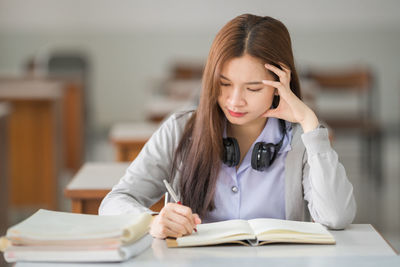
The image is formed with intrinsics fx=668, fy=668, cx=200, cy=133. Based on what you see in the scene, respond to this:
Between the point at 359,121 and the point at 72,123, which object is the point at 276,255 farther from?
the point at 72,123

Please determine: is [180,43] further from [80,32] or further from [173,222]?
[173,222]

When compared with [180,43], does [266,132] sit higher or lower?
higher

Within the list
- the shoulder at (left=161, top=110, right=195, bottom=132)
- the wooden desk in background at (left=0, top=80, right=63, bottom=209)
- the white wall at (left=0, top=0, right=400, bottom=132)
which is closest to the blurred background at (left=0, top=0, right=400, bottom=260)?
the white wall at (left=0, top=0, right=400, bottom=132)

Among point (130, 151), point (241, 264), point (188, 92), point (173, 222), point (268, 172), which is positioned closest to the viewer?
point (241, 264)

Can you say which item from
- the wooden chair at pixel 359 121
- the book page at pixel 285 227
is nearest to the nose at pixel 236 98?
the book page at pixel 285 227

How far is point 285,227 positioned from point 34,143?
3.07 metres

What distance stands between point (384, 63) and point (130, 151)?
538 cm

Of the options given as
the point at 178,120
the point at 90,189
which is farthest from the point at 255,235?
the point at 90,189

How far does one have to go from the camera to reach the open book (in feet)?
4.32

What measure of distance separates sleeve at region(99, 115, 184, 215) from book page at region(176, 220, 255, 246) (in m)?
0.31

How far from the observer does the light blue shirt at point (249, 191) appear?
5.52ft

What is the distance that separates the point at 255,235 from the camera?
134 centimetres

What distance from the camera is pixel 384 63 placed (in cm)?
779

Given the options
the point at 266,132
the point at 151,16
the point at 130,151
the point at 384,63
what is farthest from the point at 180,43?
the point at 266,132
